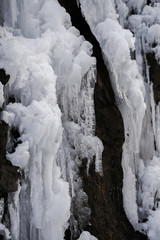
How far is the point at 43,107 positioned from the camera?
378cm

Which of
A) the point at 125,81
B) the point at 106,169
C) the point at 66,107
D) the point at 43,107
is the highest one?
the point at 125,81

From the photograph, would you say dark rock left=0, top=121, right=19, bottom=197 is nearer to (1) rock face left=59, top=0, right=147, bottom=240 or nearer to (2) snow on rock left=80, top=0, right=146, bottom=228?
(1) rock face left=59, top=0, right=147, bottom=240

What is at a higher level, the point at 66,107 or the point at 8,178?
the point at 66,107

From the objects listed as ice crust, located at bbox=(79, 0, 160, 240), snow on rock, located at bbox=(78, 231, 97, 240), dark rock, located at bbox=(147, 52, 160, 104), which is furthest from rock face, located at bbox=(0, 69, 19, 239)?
dark rock, located at bbox=(147, 52, 160, 104)

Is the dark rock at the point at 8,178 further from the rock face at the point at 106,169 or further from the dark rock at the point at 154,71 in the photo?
the dark rock at the point at 154,71

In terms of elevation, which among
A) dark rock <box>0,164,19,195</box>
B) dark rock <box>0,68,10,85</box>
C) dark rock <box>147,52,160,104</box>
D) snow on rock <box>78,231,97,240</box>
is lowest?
snow on rock <box>78,231,97,240</box>

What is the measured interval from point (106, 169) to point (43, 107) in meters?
2.39

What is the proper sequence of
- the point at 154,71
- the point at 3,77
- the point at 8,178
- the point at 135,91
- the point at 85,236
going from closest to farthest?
1. the point at 8,178
2. the point at 3,77
3. the point at 85,236
4. the point at 135,91
5. the point at 154,71

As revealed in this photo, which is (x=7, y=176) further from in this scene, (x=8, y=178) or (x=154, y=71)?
(x=154, y=71)

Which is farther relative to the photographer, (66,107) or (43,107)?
(66,107)

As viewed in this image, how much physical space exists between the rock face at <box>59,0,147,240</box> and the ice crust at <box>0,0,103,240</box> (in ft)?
1.32

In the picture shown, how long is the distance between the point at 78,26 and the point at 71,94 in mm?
1557

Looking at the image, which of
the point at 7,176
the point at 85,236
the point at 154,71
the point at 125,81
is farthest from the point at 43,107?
the point at 154,71

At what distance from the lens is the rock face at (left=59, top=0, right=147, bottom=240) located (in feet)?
17.5
